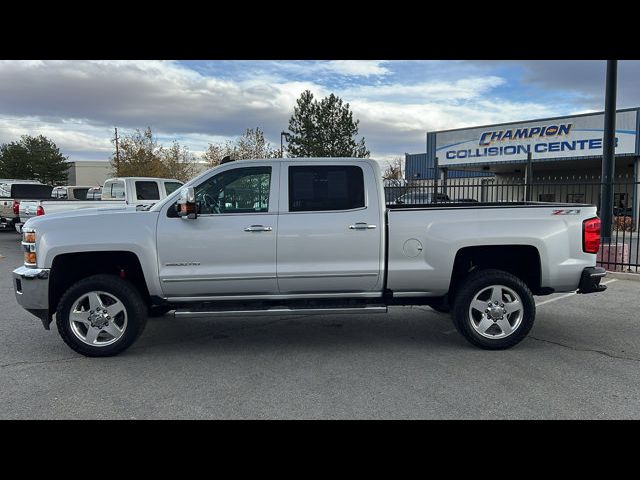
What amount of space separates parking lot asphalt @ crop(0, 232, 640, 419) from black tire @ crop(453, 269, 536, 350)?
0.42ft

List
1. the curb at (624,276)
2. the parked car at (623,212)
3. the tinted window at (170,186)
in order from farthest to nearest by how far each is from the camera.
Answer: the tinted window at (170,186) → the parked car at (623,212) → the curb at (624,276)

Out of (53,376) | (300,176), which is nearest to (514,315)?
(300,176)

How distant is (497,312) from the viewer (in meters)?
5.21

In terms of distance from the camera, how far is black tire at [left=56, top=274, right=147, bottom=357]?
195 inches

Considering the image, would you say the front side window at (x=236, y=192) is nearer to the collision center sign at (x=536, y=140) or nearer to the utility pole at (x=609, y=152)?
the utility pole at (x=609, y=152)

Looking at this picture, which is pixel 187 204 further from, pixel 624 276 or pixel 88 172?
pixel 88 172

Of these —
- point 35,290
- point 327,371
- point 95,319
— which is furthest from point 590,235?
point 35,290

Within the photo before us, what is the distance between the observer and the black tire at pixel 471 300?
5160mm

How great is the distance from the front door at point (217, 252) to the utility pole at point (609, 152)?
818cm

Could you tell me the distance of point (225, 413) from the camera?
148 inches

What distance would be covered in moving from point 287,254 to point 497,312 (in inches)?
91.1

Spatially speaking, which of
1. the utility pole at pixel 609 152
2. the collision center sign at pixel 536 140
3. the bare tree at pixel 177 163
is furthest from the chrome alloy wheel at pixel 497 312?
the bare tree at pixel 177 163
